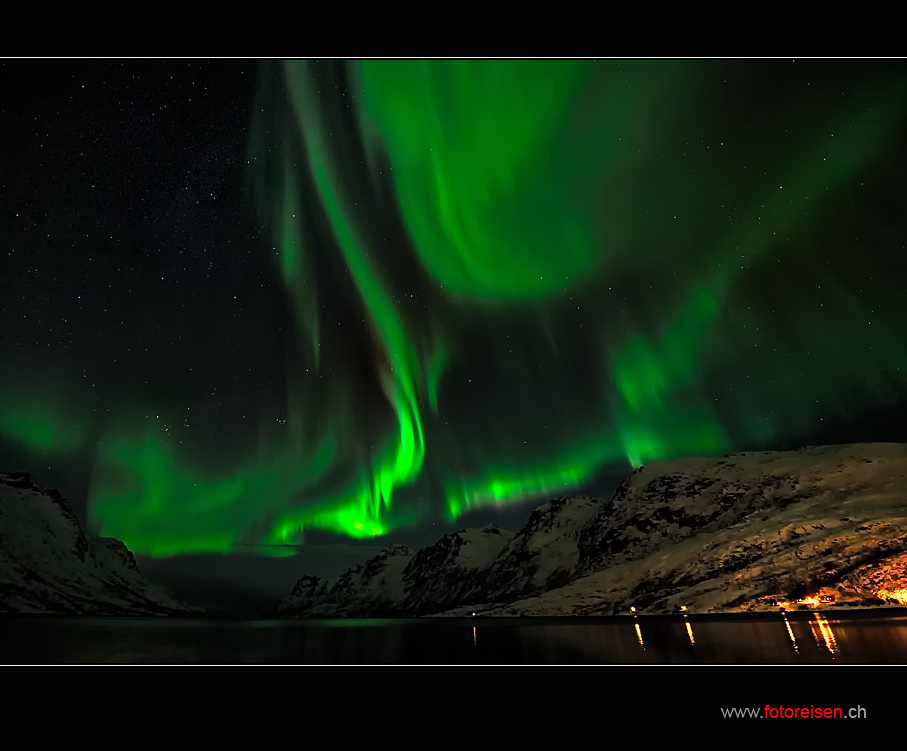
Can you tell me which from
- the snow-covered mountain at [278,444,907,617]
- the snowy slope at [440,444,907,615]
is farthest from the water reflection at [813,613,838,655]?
the snowy slope at [440,444,907,615]

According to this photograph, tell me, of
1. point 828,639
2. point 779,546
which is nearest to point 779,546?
point 779,546

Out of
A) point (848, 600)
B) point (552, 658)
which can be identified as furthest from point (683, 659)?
point (848, 600)

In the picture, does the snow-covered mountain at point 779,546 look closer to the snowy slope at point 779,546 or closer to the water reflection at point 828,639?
the snowy slope at point 779,546

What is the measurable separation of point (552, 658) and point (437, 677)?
2349cm

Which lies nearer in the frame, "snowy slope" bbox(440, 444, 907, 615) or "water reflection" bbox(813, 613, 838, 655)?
"water reflection" bbox(813, 613, 838, 655)

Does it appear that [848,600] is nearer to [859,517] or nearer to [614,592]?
[859,517]

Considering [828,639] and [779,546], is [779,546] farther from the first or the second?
[828,639]

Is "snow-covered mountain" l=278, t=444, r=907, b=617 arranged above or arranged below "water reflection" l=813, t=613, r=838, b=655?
above

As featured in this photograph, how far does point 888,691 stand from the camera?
6391mm

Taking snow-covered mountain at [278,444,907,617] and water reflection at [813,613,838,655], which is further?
snow-covered mountain at [278,444,907,617]

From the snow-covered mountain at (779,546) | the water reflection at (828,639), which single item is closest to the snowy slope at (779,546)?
the snow-covered mountain at (779,546)

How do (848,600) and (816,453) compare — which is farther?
(816,453)

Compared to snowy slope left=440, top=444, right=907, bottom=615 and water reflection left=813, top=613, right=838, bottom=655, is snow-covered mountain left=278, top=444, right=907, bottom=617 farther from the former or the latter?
water reflection left=813, top=613, right=838, bottom=655

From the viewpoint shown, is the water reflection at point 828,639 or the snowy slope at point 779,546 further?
the snowy slope at point 779,546
